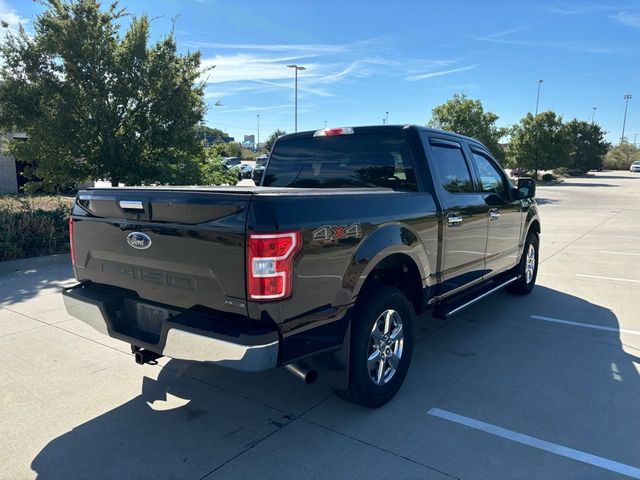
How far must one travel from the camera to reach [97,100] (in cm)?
1033

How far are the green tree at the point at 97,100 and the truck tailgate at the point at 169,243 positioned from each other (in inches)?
306

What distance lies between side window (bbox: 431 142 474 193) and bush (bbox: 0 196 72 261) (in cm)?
701

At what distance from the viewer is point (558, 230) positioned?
1315 centimetres

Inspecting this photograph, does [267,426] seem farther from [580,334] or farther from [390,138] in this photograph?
[580,334]

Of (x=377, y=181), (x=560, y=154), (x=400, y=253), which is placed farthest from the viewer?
(x=560, y=154)

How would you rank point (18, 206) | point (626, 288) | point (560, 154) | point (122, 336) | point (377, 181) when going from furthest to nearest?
1. point (560, 154)
2. point (18, 206)
3. point (626, 288)
4. point (377, 181)
5. point (122, 336)

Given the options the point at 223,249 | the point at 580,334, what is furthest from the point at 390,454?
the point at 580,334

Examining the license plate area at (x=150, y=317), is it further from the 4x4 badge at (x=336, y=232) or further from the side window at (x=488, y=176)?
the side window at (x=488, y=176)

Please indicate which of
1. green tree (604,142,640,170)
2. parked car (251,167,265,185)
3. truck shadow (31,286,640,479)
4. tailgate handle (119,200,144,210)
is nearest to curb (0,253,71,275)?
parked car (251,167,265,185)

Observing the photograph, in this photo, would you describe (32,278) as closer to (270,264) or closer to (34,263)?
(34,263)

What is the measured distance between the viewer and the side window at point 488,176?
5.15m

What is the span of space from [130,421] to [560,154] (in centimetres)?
4104

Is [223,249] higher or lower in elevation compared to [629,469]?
higher

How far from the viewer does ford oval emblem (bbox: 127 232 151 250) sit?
297 cm
